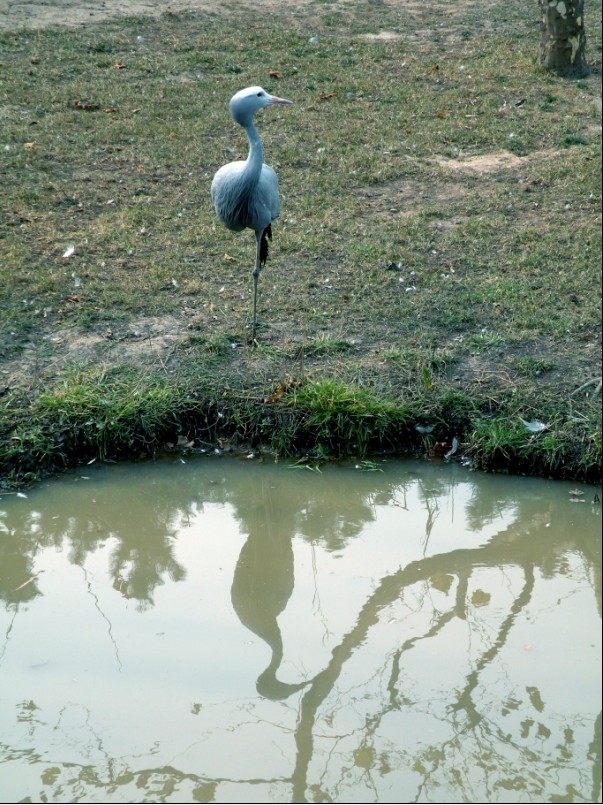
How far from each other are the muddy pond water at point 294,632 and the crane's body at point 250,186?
1.53 meters

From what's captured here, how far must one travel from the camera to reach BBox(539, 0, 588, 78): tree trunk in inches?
398

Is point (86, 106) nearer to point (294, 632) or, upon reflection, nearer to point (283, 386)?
point (283, 386)

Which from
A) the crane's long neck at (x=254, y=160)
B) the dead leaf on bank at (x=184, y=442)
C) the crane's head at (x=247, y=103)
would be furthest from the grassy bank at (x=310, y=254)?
the crane's head at (x=247, y=103)

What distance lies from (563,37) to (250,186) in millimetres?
5505

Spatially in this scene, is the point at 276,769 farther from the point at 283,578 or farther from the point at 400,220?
the point at 400,220

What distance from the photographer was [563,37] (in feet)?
33.6

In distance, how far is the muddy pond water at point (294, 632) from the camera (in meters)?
3.72

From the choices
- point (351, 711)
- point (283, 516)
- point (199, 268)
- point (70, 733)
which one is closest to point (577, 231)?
point (199, 268)

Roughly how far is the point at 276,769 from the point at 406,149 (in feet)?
21.4

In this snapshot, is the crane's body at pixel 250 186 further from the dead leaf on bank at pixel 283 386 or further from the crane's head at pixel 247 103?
the dead leaf on bank at pixel 283 386

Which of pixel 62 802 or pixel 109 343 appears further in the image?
pixel 109 343

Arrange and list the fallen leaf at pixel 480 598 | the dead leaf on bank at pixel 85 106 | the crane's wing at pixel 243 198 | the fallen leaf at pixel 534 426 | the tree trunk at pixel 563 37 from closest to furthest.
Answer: the fallen leaf at pixel 480 598
the fallen leaf at pixel 534 426
the crane's wing at pixel 243 198
the dead leaf on bank at pixel 85 106
the tree trunk at pixel 563 37

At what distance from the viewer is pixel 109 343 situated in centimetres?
629

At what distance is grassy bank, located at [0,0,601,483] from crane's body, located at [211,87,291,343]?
560mm
